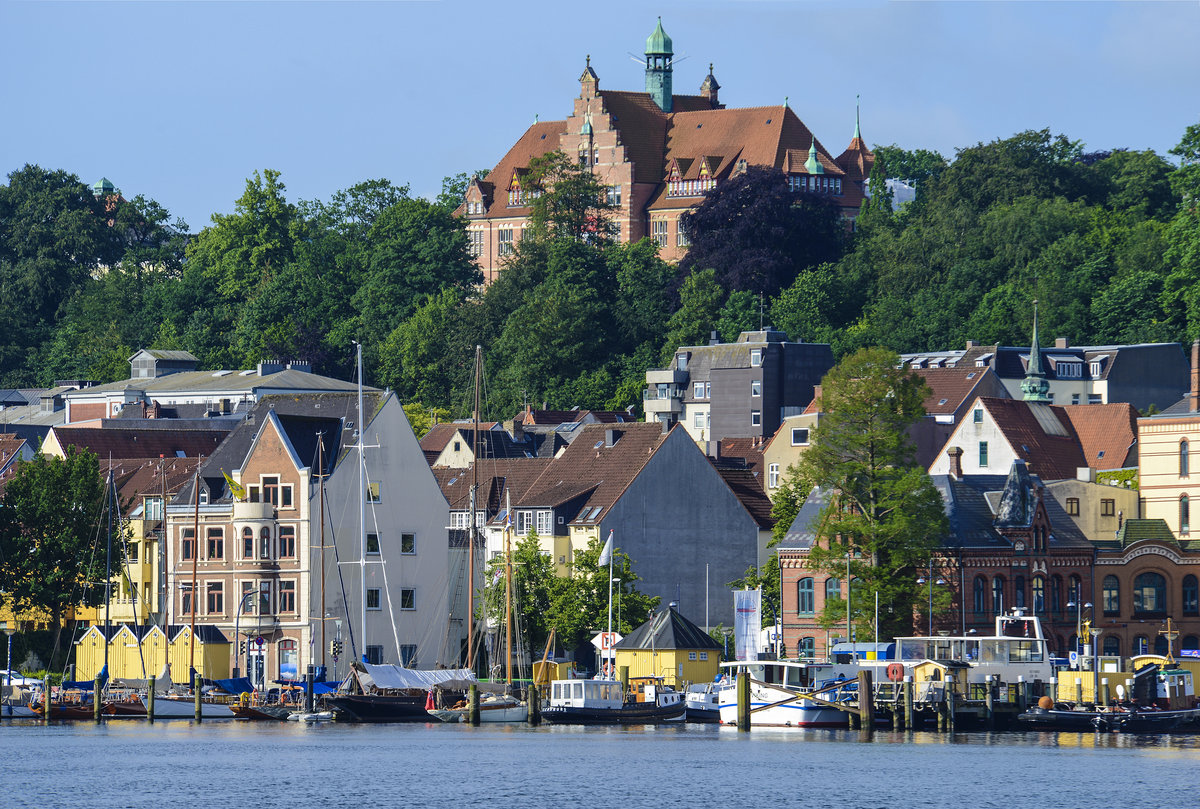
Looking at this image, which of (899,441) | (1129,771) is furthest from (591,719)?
(1129,771)

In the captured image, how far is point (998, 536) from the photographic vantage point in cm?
12194

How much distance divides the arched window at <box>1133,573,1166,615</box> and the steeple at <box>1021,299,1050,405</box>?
31983mm

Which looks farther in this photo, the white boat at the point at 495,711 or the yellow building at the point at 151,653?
the yellow building at the point at 151,653

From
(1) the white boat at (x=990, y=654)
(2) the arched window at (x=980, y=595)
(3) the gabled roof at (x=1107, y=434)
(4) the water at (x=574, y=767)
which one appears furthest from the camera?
(3) the gabled roof at (x=1107, y=434)

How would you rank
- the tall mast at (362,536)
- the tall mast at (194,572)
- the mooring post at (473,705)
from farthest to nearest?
the tall mast at (362,536) < the tall mast at (194,572) < the mooring post at (473,705)

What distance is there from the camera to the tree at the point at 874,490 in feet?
369

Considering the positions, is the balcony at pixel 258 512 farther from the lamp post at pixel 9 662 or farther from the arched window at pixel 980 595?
the arched window at pixel 980 595

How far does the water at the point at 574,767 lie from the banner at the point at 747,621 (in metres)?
8.01

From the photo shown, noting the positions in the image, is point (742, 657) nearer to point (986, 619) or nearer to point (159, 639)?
point (986, 619)

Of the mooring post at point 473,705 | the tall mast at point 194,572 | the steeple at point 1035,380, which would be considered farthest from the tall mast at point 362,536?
the steeple at point 1035,380

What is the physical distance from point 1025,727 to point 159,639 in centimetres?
3994

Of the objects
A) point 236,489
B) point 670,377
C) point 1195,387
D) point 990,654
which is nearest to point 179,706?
point 236,489

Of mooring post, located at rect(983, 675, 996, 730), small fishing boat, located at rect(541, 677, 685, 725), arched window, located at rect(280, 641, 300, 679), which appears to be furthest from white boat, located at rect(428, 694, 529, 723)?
mooring post, located at rect(983, 675, 996, 730)

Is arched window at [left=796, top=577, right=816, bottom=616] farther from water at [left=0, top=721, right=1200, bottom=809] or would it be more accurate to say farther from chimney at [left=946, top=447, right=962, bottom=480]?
chimney at [left=946, top=447, right=962, bottom=480]
